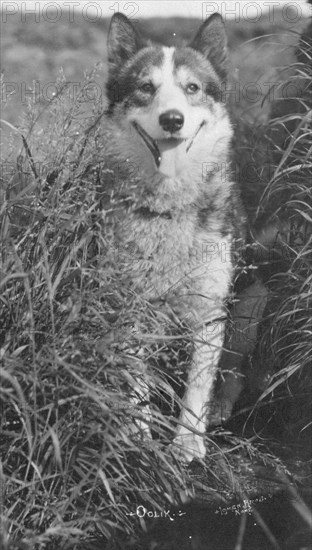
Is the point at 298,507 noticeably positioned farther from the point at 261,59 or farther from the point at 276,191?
the point at 261,59

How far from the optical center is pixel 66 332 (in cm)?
284

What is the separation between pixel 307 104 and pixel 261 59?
135cm

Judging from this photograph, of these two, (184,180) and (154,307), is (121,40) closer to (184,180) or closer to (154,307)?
(184,180)

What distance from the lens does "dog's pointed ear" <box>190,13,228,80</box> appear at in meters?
3.79

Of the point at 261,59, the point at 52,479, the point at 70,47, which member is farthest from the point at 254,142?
the point at 70,47

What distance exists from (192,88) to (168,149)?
32 centimetres

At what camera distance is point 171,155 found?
364 cm

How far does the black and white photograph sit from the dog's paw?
1 cm

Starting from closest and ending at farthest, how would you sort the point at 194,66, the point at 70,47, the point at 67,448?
the point at 67,448 < the point at 194,66 < the point at 70,47

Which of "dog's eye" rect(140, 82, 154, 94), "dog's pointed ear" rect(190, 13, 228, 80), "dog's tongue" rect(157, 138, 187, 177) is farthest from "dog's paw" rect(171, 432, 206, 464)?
"dog's pointed ear" rect(190, 13, 228, 80)

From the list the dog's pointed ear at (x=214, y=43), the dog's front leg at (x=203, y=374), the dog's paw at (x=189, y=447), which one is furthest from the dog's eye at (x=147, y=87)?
the dog's paw at (x=189, y=447)

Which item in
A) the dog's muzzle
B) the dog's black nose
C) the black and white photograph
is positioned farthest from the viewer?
the dog's muzzle

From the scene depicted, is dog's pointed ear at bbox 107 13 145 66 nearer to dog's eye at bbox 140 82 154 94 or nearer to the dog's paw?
dog's eye at bbox 140 82 154 94

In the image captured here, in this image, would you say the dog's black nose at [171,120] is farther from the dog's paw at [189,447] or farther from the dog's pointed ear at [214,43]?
the dog's paw at [189,447]
